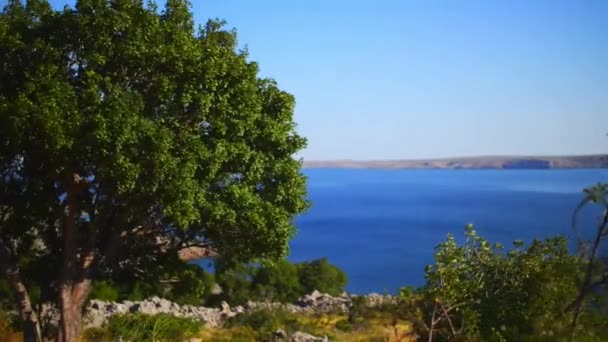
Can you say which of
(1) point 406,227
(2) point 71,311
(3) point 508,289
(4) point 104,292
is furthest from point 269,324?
(1) point 406,227

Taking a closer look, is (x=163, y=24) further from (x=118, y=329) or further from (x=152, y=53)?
(x=118, y=329)

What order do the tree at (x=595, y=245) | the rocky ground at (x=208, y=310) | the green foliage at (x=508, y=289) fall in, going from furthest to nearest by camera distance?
1. the rocky ground at (x=208, y=310)
2. the green foliage at (x=508, y=289)
3. the tree at (x=595, y=245)

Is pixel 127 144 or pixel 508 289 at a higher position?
pixel 127 144

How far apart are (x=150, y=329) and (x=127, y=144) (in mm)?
5841

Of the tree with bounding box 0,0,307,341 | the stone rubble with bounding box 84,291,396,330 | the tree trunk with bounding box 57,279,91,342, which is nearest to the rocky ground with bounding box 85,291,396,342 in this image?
the stone rubble with bounding box 84,291,396,330

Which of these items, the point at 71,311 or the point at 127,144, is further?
the point at 71,311

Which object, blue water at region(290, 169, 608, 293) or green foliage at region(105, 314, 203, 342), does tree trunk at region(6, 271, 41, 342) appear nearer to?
green foliage at region(105, 314, 203, 342)

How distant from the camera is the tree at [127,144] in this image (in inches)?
415

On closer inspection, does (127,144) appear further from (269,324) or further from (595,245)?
(269,324)

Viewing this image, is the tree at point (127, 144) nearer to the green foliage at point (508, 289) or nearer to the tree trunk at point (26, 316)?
the tree trunk at point (26, 316)

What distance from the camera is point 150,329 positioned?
14.6m

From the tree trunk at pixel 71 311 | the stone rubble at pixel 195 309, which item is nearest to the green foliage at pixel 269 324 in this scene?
the stone rubble at pixel 195 309

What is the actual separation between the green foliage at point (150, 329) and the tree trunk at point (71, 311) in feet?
3.84

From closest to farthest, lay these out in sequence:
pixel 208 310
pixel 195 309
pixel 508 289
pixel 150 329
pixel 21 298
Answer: pixel 508 289 < pixel 21 298 < pixel 150 329 < pixel 195 309 < pixel 208 310
